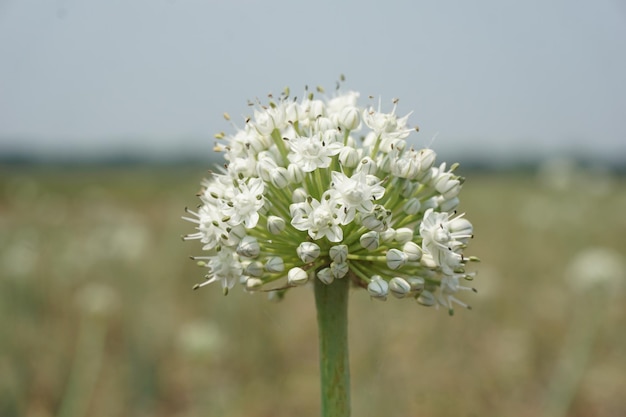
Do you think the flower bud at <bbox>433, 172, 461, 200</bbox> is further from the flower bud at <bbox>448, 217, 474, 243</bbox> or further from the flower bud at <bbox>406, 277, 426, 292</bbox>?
the flower bud at <bbox>406, 277, 426, 292</bbox>

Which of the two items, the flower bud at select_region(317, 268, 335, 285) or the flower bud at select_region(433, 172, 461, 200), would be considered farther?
the flower bud at select_region(433, 172, 461, 200)

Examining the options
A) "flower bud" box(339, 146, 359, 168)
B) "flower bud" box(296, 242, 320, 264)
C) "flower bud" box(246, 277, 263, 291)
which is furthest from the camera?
"flower bud" box(246, 277, 263, 291)

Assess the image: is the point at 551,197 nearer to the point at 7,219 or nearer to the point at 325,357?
the point at 7,219

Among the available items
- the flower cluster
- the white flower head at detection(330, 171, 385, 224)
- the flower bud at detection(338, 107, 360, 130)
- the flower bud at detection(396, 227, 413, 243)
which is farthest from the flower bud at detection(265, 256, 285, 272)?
the flower bud at detection(338, 107, 360, 130)

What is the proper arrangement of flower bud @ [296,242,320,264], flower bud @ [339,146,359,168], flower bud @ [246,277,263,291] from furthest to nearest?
flower bud @ [246,277,263,291] < flower bud @ [339,146,359,168] < flower bud @ [296,242,320,264]

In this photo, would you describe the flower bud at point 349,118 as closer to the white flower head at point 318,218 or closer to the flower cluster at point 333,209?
the flower cluster at point 333,209

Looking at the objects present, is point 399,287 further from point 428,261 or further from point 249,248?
point 249,248
